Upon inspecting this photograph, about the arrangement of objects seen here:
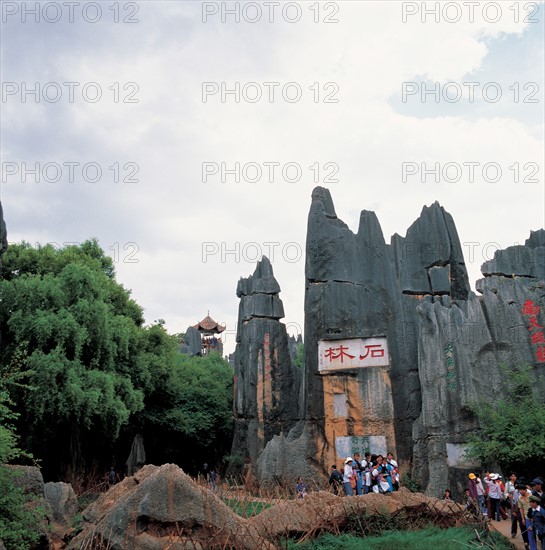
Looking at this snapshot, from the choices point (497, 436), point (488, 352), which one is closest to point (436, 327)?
point (488, 352)

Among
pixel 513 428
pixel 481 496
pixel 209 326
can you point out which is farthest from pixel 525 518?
pixel 209 326

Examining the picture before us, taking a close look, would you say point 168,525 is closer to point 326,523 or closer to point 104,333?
point 326,523

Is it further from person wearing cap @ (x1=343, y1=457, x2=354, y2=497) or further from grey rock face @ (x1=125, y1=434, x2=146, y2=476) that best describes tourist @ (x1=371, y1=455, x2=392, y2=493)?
grey rock face @ (x1=125, y1=434, x2=146, y2=476)

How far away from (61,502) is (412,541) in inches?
244

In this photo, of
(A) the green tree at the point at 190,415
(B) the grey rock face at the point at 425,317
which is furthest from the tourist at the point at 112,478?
(B) the grey rock face at the point at 425,317

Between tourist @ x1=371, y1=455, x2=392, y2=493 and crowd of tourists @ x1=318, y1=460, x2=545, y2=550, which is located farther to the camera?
tourist @ x1=371, y1=455, x2=392, y2=493

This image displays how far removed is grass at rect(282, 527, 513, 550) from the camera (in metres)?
Result: 6.31

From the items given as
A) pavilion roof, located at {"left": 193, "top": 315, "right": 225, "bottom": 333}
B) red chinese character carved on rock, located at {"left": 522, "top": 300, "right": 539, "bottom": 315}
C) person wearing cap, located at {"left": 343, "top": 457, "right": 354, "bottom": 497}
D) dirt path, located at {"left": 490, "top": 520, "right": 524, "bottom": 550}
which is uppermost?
pavilion roof, located at {"left": 193, "top": 315, "right": 225, "bottom": 333}

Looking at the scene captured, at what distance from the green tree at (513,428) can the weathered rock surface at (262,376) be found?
9.54 metres

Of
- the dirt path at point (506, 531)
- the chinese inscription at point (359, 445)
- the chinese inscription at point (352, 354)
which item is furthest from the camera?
the chinese inscription at point (352, 354)

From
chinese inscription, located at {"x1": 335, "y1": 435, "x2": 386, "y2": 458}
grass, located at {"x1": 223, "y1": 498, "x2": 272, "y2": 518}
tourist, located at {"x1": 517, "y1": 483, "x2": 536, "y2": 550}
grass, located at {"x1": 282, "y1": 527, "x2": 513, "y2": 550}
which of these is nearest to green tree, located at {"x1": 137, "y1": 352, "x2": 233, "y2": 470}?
chinese inscription, located at {"x1": 335, "y1": 435, "x2": 386, "y2": 458}

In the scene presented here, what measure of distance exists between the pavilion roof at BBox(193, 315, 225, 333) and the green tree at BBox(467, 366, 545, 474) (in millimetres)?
35807

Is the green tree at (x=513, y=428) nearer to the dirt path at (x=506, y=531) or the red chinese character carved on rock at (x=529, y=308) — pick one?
the red chinese character carved on rock at (x=529, y=308)

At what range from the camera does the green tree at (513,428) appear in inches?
394
